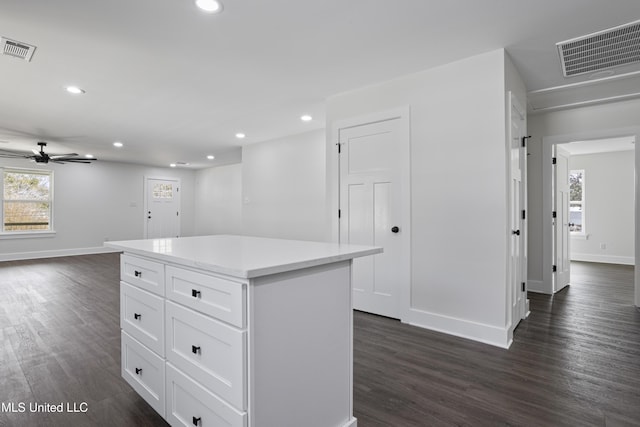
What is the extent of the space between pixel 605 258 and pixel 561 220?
360cm

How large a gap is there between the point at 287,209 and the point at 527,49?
164 inches

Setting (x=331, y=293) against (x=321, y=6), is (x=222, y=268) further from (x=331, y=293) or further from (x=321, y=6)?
(x=321, y=6)

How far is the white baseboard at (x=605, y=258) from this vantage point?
21.4 ft

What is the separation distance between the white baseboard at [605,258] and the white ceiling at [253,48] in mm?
4809

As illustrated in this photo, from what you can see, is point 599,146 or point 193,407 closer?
point 193,407

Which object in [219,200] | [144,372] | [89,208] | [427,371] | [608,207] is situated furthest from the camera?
[219,200]

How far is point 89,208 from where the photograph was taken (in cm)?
831

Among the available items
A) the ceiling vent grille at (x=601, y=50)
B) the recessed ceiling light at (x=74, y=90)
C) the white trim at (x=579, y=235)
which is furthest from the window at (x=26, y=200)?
the white trim at (x=579, y=235)

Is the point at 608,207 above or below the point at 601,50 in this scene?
below

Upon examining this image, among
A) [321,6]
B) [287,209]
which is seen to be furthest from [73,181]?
[321,6]

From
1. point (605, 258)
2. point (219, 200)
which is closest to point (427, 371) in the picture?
point (605, 258)

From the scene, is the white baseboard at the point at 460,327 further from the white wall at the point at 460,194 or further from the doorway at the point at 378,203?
the doorway at the point at 378,203

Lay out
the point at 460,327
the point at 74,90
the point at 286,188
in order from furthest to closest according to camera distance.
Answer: the point at 286,188, the point at 74,90, the point at 460,327

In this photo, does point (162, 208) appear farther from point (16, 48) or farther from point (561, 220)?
point (561, 220)
